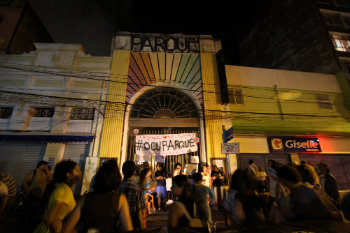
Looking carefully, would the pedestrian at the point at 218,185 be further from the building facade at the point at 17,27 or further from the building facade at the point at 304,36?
the building facade at the point at 17,27

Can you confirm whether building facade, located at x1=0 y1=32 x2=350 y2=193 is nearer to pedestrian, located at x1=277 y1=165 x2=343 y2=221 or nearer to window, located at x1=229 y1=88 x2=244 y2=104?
window, located at x1=229 y1=88 x2=244 y2=104

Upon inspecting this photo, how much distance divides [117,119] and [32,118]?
5.14 meters

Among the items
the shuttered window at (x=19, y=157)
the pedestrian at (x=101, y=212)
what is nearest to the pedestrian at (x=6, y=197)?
the pedestrian at (x=101, y=212)

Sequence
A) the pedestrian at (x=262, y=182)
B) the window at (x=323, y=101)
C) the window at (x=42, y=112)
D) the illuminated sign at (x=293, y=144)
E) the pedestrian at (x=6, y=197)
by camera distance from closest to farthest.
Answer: the pedestrian at (x=6, y=197) → the pedestrian at (x=262, y=182) → the window at (x=42, y=112) → the illuminated sign at (x=293, y=144) → the window at (x=323, y=101)

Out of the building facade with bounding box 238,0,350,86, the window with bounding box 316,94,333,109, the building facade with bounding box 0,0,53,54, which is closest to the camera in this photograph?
the window with bounding box 316,94,333,109

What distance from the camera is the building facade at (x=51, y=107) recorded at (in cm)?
902

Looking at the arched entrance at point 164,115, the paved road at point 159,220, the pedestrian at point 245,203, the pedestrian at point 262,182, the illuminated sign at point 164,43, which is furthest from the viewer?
the illuminated sign at point 164,43

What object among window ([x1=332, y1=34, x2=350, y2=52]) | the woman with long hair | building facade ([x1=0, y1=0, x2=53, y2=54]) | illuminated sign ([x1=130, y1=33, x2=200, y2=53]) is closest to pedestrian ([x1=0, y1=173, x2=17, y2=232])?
the woman with long hair

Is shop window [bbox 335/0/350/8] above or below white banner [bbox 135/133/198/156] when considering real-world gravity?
above

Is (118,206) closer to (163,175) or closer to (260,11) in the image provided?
(163,175)

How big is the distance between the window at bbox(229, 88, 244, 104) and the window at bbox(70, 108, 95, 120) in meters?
9.28

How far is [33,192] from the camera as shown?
457 centimetres

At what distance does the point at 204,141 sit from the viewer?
10.3 metres

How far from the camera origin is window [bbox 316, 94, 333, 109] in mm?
12734
